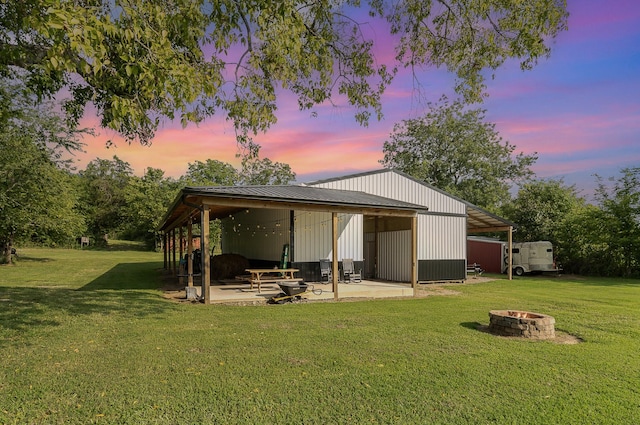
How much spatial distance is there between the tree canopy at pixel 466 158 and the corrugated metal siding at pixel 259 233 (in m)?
20.5

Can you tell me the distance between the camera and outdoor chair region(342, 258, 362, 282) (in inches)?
555

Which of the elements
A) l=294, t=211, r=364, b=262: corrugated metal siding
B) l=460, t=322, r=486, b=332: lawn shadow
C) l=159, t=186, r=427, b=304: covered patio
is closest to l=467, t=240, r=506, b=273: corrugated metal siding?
l=294, t=211, r=364, b=262: corrugated metal siding

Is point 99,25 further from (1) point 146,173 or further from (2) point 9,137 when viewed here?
(1) point 146,173

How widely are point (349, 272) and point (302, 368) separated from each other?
9395mm

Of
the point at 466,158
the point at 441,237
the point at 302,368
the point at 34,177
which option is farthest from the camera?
the point at 466,158

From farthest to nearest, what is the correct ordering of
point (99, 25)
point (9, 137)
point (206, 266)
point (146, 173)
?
point (146, 173) → point (9, 137) → point (206, 266) → point (99, 25)

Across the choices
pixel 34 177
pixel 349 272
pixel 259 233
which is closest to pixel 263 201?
pixel 349 272

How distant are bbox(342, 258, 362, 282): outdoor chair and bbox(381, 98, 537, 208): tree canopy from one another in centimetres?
2351

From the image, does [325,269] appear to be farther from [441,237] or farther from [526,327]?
[526,327]

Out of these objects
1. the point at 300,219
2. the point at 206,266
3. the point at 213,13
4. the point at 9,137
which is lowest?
the point at 206,266

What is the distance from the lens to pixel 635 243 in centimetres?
1966

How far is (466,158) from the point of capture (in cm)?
3641

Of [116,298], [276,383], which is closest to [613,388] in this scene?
[276,383]

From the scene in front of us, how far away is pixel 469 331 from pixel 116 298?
26.9 feet
